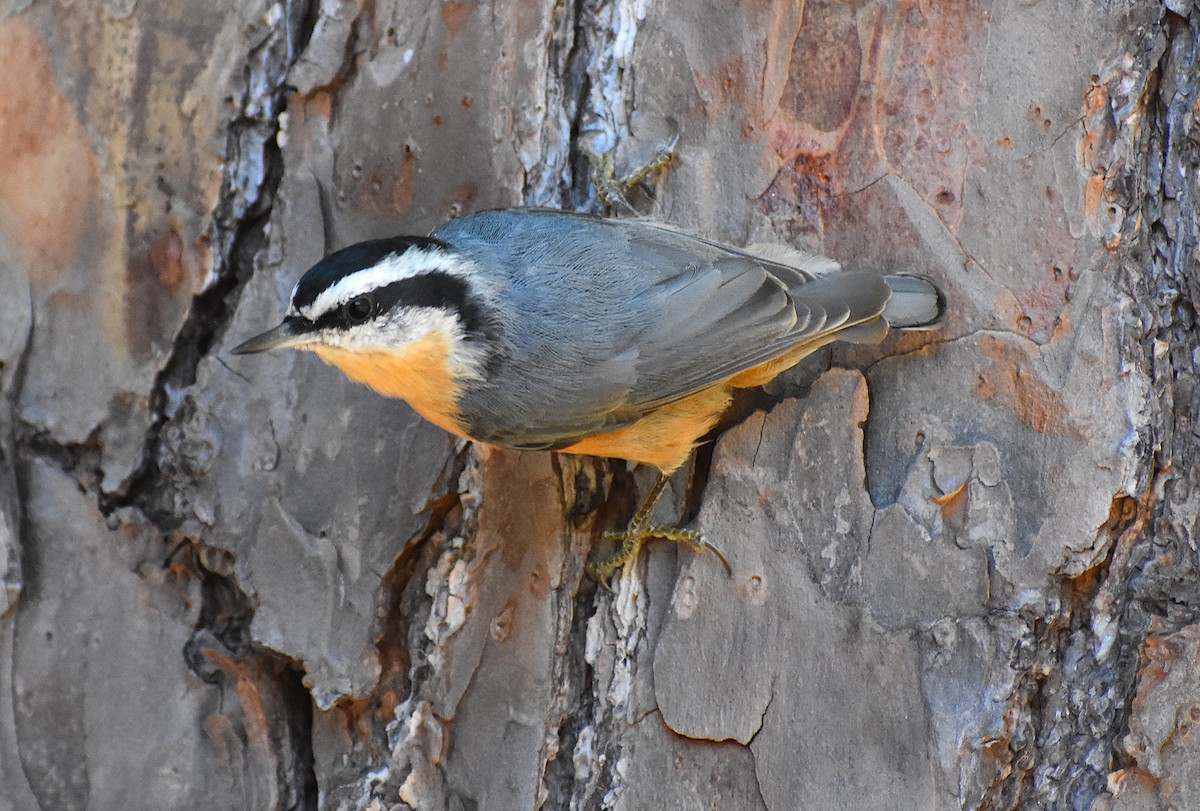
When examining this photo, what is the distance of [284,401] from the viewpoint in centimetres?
227

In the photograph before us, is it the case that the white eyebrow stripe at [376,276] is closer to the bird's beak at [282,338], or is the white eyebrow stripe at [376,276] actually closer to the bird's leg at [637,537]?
the bird's beak at [282,338]

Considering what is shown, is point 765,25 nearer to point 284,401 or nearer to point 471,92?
point 471,92

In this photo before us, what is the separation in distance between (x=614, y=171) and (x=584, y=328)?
0.42 metres

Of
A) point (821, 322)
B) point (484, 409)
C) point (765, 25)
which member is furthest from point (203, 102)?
point (821, 322)

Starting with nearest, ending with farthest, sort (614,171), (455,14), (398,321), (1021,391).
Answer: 1. (1021,391)
2. (398,321)
3. (455,14)
4. (614,171)

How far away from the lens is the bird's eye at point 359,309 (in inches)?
78.8

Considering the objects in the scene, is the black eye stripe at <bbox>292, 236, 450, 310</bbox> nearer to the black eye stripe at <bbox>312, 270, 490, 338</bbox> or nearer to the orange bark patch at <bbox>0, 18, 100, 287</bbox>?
the black eye stripe at <bbox>312, 270, 490, 338</bbox>

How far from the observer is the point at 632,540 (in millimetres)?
2238

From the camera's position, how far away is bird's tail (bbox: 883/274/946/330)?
2004 mm

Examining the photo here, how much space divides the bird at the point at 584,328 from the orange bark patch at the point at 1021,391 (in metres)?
0.15

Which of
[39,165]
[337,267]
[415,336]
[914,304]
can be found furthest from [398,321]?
[914,304]

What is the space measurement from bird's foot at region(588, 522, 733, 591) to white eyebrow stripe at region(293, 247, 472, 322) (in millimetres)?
703

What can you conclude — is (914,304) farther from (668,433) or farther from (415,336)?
Answer: (415,336)

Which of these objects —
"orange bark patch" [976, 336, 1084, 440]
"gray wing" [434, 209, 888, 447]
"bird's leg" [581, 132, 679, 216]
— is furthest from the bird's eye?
"orange bark patch" [976, 336, 1084, 440]
